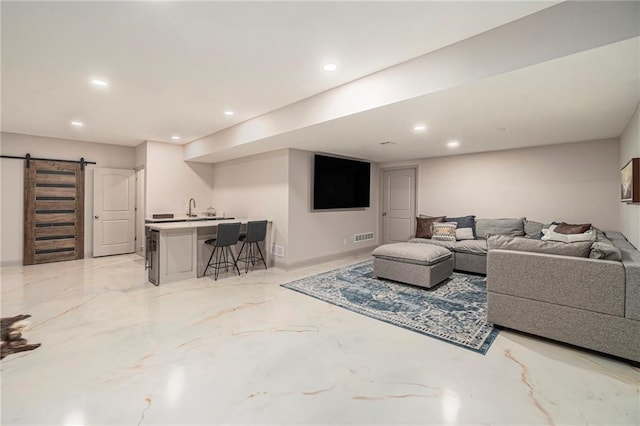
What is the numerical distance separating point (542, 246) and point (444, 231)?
2.77 meters

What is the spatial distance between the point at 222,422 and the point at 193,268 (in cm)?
331

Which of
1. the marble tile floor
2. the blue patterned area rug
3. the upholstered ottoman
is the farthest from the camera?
the upholstered ottoman

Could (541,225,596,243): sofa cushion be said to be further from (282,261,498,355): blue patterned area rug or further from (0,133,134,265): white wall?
(0,133,134,265): white wall

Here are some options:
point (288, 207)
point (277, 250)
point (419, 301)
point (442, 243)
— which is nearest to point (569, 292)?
point (419, 301)

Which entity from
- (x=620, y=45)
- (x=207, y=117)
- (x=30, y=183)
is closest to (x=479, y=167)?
(x=620, y=45)

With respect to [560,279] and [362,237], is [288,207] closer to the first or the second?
[362,237]

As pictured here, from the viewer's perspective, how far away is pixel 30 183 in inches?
219

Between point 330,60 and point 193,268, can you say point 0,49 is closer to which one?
point 330,60

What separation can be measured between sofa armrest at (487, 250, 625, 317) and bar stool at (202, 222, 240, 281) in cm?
354

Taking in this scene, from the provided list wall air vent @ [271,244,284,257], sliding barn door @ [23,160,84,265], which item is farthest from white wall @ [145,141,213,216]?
wall air vent @ [271,244,284,257]

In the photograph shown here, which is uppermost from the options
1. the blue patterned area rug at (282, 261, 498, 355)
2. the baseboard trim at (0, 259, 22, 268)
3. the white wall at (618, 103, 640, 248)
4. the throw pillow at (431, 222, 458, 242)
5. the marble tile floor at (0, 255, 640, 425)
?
the white wall at (618, 103, 640, 248)

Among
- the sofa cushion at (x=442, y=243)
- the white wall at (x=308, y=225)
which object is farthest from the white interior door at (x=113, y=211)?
the sofa cushion at (x=442, y=243)

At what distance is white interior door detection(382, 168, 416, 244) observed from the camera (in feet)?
22.6

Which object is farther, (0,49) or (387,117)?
(387,117)
